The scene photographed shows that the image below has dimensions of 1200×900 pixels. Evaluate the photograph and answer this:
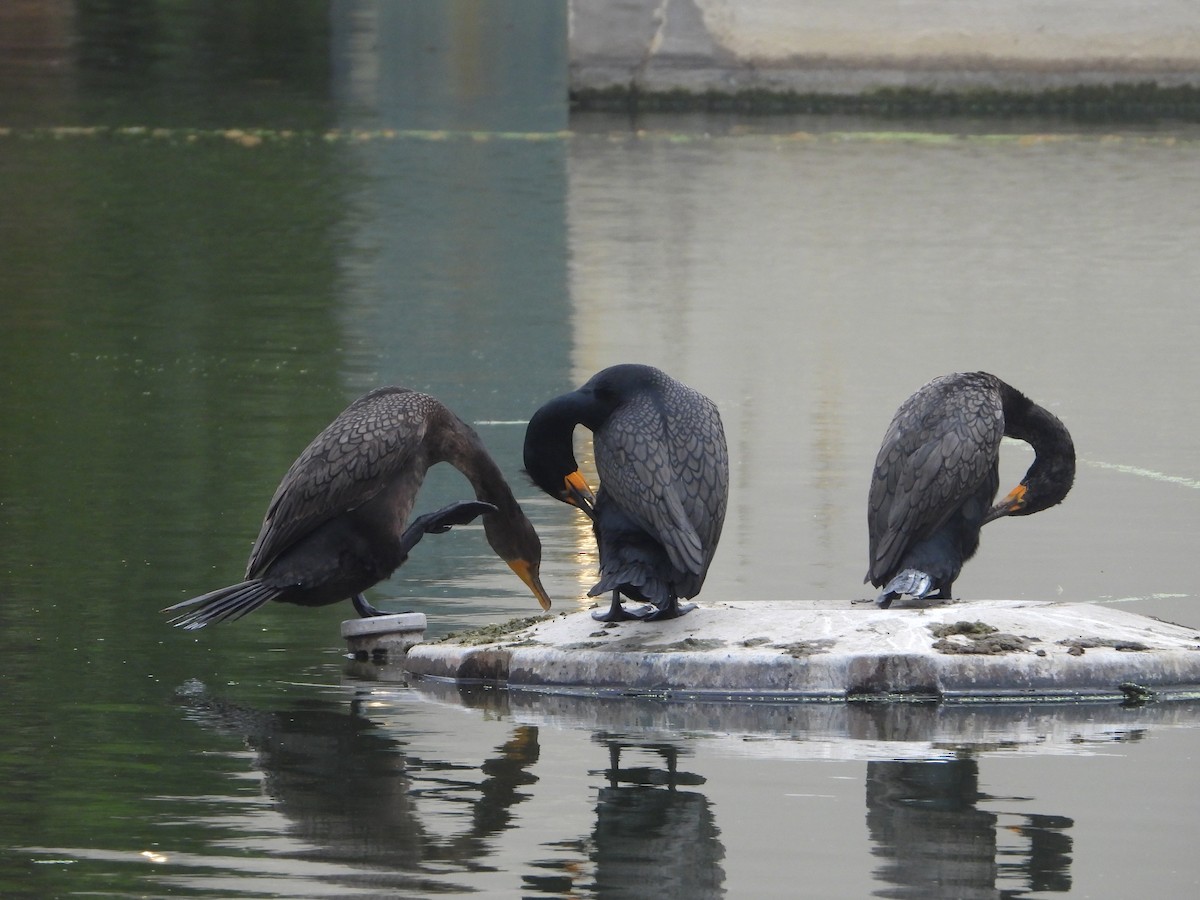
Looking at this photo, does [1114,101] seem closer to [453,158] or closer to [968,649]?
[453,158]

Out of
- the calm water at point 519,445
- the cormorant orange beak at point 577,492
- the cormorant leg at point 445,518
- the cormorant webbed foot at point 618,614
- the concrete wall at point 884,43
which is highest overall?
the concrete wall at point 884,43

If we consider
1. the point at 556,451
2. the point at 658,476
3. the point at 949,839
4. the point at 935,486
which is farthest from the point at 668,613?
the point at 949,839

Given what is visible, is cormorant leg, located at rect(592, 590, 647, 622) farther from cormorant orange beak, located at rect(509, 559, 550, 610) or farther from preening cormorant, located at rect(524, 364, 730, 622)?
cormorant orange beak, located at rect(509, 559, 550, 610)

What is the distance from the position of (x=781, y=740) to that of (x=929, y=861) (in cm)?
124

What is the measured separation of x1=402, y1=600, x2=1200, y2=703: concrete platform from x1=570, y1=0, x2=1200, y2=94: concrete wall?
23.3m

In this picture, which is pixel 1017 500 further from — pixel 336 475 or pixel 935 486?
pixel 336 475

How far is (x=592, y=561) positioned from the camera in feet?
32.9

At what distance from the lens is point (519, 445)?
478 inches

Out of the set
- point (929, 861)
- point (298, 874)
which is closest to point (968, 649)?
point (929, 861)

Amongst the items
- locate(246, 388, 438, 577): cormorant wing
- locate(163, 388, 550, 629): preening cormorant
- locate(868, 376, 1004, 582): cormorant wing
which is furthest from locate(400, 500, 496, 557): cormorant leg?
locate(868, 376, 1004, 582): cormorant wing

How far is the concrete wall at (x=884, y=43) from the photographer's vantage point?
3105 cm

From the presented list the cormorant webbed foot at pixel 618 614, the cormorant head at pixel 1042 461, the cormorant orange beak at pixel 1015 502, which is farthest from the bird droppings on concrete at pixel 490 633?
the cormorant head at pixel 1042 461

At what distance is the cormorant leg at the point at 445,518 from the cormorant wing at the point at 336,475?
A: 0.32 meters

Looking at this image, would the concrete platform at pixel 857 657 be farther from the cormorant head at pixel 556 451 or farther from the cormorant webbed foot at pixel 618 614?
the cormorant head at pixel 556 451
